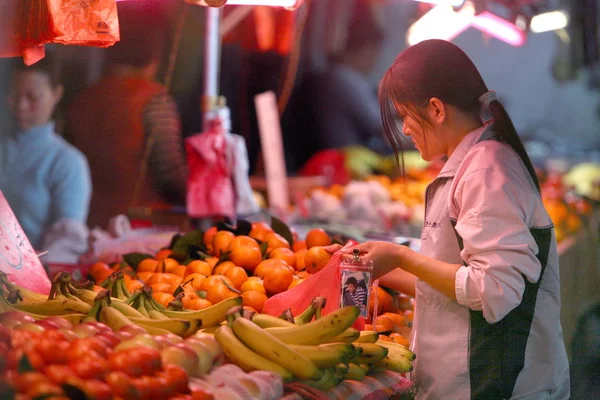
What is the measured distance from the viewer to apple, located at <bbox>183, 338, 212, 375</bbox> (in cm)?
206

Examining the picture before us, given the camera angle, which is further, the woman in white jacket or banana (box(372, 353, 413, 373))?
banana (box(372, 353, 413, 373))

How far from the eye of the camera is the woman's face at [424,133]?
2.56 metres

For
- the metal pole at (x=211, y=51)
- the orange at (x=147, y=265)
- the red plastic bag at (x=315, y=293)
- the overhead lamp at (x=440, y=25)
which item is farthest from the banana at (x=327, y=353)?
the overhead lamp at (x=440, y=25)

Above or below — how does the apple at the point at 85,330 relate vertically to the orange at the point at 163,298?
above

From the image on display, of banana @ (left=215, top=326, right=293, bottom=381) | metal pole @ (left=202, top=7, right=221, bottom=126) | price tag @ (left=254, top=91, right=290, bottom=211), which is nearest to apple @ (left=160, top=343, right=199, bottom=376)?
banana @ (left=215, top=326, right=293, bottom=381)

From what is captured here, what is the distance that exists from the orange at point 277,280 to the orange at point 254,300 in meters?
0.08

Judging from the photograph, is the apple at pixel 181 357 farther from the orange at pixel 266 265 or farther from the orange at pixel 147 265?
the orange at pixel 147 265

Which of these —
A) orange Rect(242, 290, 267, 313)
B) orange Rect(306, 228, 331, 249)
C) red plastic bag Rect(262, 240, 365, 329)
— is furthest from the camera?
orange Rect(306, 228, 331, 249)

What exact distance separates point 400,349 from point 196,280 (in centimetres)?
94

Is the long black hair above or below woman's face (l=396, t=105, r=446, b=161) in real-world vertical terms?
above

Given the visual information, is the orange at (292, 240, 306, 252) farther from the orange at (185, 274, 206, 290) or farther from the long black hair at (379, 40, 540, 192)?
the long black hair at (379, 40, 540, 192)

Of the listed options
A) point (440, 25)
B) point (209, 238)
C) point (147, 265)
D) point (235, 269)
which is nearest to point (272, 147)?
point (440, 25)

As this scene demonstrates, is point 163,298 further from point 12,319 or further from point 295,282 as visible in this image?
point 12,319

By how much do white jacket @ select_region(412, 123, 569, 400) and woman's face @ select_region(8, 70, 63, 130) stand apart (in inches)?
131
